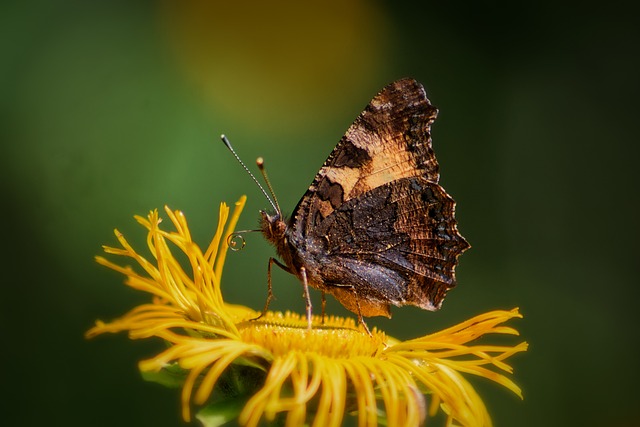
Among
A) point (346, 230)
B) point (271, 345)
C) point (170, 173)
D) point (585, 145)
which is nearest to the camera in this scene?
point (271, 345)

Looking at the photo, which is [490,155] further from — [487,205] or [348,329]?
[348,329]

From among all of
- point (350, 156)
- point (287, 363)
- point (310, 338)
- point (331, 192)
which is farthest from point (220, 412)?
point (350, 156)

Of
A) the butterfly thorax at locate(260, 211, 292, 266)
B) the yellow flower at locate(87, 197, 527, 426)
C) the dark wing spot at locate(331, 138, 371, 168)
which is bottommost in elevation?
the yellow flower at locate(87, 197, 527, 426)

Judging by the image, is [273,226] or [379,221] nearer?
[273,226]

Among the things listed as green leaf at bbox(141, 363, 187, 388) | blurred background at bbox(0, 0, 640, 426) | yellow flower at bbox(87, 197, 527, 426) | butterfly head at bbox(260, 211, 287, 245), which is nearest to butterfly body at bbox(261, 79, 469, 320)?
butterfly head at bbox(260, 211, 287, 245)

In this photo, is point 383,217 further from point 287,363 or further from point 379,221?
point 287,363

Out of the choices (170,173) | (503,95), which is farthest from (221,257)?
(503,95)

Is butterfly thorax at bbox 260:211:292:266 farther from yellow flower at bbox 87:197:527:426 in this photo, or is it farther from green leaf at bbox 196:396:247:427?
green leaf at bbox 196:396:247:427
